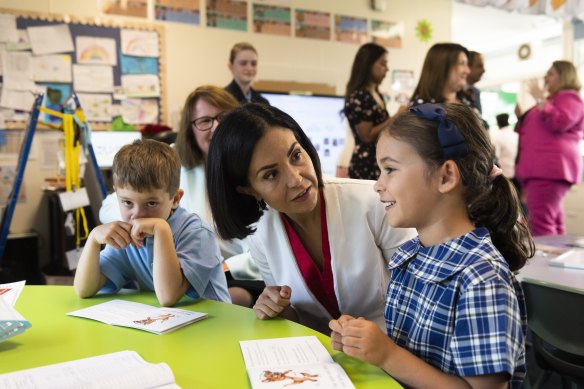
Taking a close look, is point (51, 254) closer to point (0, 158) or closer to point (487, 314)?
point (0, 158)

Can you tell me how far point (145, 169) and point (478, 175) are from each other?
800mm

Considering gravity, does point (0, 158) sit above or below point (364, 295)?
above

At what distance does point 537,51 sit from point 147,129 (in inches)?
269

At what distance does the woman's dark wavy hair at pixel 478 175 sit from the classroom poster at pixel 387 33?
12.7ft

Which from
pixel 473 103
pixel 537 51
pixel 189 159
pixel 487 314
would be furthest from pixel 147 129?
pixel 537 51

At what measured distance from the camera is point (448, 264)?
888mm

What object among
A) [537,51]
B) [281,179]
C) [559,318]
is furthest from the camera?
[537,51]

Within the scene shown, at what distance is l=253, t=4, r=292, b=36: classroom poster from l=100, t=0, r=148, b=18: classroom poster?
88 centimetres

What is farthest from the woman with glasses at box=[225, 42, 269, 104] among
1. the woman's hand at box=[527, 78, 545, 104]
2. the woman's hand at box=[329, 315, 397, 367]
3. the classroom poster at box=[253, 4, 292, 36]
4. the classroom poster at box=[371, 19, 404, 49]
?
the woman's hand at box=[329, 315, 397, 367]

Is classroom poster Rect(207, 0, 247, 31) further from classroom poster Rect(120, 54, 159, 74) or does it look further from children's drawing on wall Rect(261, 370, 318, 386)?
children's drawing on wall Rect(261, 370, 318, 386)

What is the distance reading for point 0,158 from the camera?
3.39 m

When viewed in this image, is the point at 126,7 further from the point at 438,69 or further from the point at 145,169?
the point at 145,169

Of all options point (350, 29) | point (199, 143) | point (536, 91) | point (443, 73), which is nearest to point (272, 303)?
point (199, 143)

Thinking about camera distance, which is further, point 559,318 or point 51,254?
point 51,254
